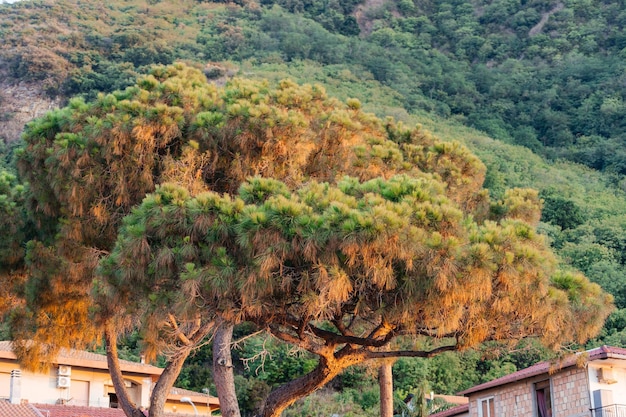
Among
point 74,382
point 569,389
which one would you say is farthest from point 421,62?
point 569,389

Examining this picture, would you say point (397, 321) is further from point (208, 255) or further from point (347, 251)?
point (208, 255)

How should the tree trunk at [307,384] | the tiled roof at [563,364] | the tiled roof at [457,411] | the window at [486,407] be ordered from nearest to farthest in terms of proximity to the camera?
the tree trunk at [307,384]
the tiled roof at [563,364]
the window at [486,407]
the tiled roof at [457,411]

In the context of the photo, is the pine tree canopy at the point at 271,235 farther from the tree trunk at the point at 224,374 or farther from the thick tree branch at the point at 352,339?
the tree trunk at the point at 224,374

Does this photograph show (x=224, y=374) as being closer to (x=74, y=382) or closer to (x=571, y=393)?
(x=571, y=393)

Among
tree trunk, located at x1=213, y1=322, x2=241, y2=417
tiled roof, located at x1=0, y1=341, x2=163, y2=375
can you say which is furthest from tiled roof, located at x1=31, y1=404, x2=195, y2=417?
tree trunk, located at x1=213, y1=322, x2=241, y2=417

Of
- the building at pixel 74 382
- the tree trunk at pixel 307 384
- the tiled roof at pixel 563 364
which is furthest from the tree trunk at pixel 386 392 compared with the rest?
the building at pixel 74 382

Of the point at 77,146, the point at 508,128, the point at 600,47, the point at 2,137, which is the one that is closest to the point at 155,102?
the point at 77,146

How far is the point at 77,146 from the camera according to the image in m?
19.4

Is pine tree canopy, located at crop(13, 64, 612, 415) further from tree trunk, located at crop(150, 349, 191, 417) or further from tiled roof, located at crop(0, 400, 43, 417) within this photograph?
tiled roof, located at crop(0, 400, 43, 417)

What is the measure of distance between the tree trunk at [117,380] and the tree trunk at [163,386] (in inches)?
11.0

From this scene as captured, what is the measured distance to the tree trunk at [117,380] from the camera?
19.9 metres

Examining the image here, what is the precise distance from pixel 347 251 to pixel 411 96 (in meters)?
84.2

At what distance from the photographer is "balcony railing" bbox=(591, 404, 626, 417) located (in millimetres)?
27844

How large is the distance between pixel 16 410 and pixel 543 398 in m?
14.0
